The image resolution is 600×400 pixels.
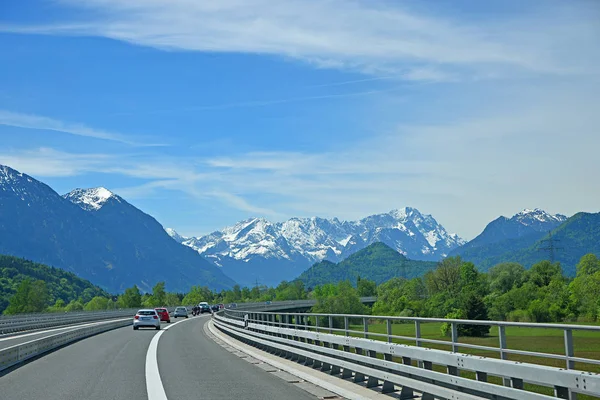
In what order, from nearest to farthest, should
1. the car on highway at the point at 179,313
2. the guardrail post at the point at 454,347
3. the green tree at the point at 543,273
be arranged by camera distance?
1. the guardrail post at the point at 454,347
2. the car on highway at the point at 179,313
3. the green tree at the point at 543,273

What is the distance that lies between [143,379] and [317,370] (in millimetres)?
3835

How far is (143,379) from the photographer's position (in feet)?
54.7

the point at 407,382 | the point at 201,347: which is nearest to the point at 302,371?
the point at 407,382

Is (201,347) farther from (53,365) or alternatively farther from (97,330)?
(97,330)

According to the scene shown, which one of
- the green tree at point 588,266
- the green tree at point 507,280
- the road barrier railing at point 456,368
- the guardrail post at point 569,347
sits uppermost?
the green tree at point 588,266

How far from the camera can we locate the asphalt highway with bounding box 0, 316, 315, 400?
13906 millimetres

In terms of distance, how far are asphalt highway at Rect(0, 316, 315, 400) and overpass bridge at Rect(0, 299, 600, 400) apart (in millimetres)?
21

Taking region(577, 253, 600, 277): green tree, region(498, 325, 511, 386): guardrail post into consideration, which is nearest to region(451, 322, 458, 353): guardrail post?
region(498, 325, 511, 386): guardrail post

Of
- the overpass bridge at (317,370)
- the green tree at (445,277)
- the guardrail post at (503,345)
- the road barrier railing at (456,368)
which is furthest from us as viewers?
the green tree at (445,277)

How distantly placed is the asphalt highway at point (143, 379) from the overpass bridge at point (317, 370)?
0.02 meters

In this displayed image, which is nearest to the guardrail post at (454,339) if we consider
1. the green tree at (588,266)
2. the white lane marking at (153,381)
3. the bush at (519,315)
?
the white lane marking at (153,381)

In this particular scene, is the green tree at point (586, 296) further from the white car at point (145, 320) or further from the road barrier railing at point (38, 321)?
the white car at point (145, 320)

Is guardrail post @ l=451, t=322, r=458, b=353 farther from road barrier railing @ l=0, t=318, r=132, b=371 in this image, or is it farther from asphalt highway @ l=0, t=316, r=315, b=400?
road barrier railing @ l=0, t=318, r=132, b=371

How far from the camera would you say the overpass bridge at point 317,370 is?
8.84 meters
